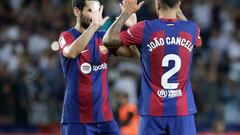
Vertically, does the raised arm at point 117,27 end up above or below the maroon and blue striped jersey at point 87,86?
above

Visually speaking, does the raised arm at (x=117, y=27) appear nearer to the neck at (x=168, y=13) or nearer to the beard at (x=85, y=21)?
the neck at (x=168, y=13)

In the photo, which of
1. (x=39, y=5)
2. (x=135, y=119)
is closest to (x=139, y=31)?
(x=135, y=119)

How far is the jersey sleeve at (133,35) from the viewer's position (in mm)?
7379

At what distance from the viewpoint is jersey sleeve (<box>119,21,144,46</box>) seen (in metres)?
7.38

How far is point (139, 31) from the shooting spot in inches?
291

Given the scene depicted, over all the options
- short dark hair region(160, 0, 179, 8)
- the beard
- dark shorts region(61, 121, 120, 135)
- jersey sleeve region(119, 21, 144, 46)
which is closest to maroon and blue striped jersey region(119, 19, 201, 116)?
jersey sleeve region(119, 21, 144, 46)

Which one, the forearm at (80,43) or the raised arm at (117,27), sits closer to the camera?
the raised arm at (117,27)

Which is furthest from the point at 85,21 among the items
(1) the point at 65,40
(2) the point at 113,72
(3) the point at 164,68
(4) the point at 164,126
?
(2) the point at 113,72

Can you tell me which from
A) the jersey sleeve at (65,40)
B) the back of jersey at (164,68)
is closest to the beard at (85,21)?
the jersey sleeve at (65,40)

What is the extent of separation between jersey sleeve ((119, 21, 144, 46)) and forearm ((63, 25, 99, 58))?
1.37ft

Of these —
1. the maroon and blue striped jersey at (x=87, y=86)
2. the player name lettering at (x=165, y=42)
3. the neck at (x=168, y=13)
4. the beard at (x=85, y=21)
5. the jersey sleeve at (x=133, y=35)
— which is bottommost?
the maroon and blue striped jersey at (x=87, y=86)

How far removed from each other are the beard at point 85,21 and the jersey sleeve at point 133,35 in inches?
33.3

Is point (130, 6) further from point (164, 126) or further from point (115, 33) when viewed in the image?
point (164, 126)

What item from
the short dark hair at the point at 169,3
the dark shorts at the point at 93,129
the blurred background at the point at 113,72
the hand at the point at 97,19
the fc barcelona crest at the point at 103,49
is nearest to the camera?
the short dark hair at the point at 169,3
